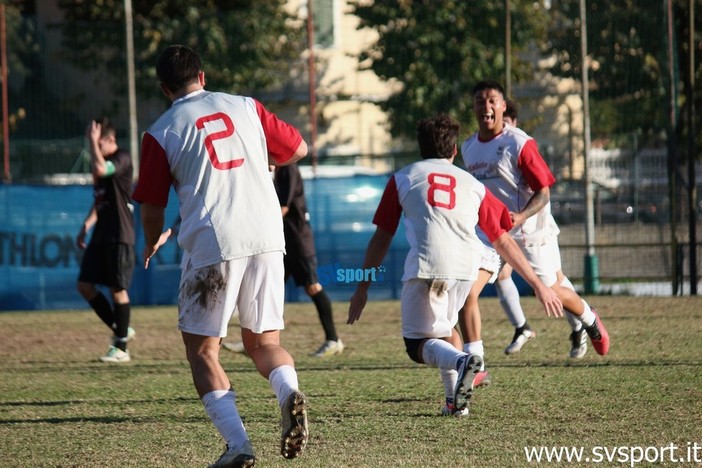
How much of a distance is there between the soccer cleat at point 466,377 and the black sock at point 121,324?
4615 mm

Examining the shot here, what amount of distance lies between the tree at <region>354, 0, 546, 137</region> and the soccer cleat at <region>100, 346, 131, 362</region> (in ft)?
43.5

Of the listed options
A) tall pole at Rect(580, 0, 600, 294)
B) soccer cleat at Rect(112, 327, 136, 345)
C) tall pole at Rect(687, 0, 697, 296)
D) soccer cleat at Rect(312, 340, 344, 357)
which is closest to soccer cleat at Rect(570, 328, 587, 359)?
soccer cleat at Rect(312, 340, 344, 357)

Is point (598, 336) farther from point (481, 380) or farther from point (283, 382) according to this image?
point (283, 382)

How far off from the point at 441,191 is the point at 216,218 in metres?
1.73

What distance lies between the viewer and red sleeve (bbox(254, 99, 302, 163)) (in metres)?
5.22

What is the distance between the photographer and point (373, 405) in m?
6.95

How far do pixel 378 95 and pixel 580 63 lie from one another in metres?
12.1

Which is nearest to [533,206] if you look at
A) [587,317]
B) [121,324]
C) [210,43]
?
[587,317]

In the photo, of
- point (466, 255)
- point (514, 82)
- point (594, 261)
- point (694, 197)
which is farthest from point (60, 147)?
point (466, 255)

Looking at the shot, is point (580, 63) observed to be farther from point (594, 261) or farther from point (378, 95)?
point (378, 95)

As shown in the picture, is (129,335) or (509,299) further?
(129,335)

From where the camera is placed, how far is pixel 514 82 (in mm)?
22828

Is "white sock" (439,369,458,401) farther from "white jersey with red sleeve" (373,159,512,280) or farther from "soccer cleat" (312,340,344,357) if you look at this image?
"soccer cleat" (312,340,344,357)

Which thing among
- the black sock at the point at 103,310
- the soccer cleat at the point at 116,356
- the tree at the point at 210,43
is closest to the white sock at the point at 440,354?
the soccer cleat at the point at 116,356
